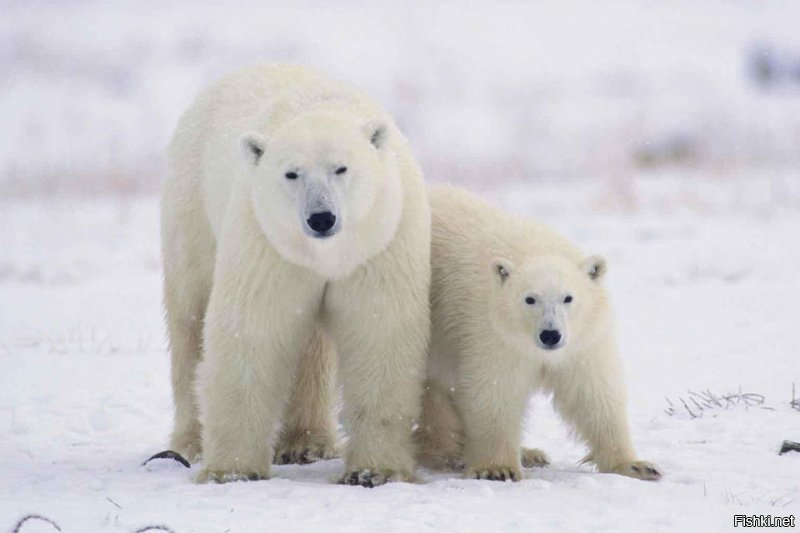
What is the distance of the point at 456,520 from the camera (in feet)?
14.0

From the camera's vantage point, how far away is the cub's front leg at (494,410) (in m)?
5.31

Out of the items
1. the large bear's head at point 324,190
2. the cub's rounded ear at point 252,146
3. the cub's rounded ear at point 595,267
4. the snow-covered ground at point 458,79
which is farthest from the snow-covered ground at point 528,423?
the snow-covered ground at point 458,79

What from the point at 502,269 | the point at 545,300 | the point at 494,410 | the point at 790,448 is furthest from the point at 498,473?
the point at 790,448

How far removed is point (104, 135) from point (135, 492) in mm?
15672

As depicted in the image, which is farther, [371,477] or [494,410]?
[494,410]

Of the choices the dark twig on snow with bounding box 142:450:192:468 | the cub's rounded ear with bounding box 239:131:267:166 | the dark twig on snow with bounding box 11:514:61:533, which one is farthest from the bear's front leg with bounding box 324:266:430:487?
the dark twig on snow with bounding box 11:514:61:533

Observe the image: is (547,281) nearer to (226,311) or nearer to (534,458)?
(534,458)

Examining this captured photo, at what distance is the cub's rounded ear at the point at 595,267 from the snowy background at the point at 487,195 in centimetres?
88

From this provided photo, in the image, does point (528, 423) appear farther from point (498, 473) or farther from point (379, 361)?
point (379, 361)

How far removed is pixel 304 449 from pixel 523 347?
1.48 m

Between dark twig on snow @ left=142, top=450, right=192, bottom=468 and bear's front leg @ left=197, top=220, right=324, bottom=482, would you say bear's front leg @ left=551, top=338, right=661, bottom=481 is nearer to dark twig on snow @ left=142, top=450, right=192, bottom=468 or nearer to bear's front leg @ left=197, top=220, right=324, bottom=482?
bear's front leg @ left=197, top=220, right=324, bottom=482

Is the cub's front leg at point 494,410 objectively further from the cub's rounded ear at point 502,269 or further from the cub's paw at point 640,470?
the cub's paw at point 640,470

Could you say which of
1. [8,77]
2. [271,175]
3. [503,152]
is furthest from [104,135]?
[271,175]

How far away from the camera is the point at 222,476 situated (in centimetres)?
510
